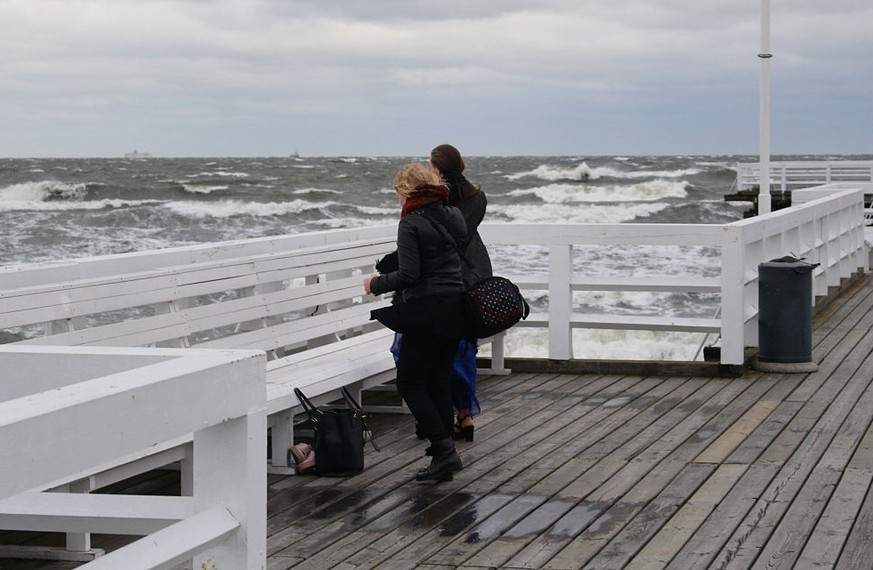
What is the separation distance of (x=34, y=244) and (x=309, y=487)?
1340 inches

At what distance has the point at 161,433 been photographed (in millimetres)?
2389

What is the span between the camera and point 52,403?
6.98ft

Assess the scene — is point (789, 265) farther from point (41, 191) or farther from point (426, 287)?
point (41, 191)

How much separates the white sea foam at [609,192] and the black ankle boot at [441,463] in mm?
52939

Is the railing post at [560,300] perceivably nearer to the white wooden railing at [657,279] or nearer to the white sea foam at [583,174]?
the white wooden railing at [657,279]

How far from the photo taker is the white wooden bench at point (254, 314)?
17.6 feet

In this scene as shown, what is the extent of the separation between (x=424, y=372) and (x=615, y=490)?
3.46 ft

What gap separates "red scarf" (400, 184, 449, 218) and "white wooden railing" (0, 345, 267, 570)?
309 centimetres

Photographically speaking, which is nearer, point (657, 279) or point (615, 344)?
point (657, 279)

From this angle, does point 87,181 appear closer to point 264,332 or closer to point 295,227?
point 295,227

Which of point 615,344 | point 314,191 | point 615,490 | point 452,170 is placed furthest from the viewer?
point 314,191

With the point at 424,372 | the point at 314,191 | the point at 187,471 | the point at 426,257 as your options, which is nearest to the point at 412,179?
the point at 426,257

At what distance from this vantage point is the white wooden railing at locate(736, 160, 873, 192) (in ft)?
131

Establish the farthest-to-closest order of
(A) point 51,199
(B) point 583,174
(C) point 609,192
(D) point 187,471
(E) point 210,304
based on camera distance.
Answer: (B) point 583,174, (C) point 609,192, (A) point 51,199, (E) point 210,304, (D) point 187,471
